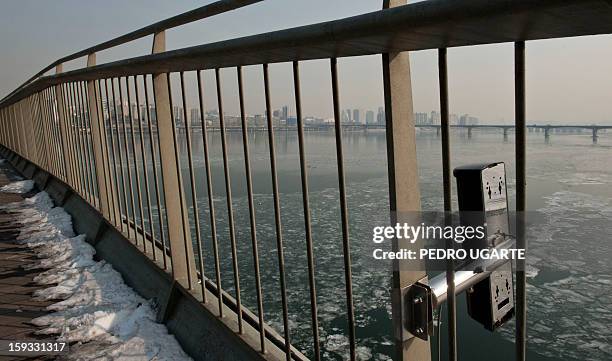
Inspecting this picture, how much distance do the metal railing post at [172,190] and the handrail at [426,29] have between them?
40.6 inches

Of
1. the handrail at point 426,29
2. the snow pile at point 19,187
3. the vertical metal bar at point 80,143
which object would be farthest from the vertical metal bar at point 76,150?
the handrail at point 426,29

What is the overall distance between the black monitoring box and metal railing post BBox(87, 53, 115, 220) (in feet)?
12.1

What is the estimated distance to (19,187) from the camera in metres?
7.50

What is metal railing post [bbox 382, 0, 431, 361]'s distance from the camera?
117cm

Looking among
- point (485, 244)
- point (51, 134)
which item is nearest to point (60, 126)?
point (51, 134)

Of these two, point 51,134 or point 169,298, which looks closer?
point 169,298

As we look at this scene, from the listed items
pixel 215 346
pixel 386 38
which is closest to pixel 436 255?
pixel 386 38

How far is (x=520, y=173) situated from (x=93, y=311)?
266 cm

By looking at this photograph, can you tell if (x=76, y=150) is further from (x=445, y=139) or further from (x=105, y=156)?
(x=445, y=139)

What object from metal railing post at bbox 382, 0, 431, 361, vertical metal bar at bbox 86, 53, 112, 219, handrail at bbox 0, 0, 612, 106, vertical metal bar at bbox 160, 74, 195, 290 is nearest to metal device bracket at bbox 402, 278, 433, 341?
metal railing post at bbox 382, 0, 431, 361

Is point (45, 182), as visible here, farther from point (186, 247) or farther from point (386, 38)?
point (386, 38)

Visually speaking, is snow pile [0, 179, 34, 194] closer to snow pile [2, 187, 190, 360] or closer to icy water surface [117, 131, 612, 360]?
icy water surface [117, 131, 612, 360]

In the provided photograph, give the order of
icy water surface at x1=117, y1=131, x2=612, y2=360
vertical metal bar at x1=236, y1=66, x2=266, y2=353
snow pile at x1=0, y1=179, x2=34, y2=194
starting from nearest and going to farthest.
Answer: vertical metal bar at x1=236, y1=66, x2=266, y2=353
icy water surface at x1=117, y1=131, x2=612, y2=360
snow pile at x1=0, y1=179, x2=34, y2=194

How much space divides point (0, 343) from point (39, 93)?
5428 millimetres
